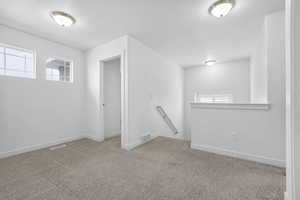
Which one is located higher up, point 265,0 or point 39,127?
point 265,0

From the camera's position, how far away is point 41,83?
9.19 ft

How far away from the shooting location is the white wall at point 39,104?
2.37 metres

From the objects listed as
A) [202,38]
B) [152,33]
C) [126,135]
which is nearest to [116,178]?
[126,135]

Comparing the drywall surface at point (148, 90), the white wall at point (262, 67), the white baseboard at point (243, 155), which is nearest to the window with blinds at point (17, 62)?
the drywall surface at point (148, 90)

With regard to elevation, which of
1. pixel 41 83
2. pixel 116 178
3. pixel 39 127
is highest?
pixel 41 83

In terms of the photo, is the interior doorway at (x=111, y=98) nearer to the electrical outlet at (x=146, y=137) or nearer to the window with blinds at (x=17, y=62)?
the electrical outlet at (x=146, y=137)

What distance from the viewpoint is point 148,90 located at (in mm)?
3340

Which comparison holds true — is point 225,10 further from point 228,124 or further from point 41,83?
point 41,83

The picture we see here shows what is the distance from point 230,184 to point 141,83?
246 centimetres

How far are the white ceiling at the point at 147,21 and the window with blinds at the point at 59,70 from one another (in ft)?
1.74

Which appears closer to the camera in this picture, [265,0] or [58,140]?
[265,0]

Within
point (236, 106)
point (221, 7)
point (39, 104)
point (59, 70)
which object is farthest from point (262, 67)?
point (39, 104)

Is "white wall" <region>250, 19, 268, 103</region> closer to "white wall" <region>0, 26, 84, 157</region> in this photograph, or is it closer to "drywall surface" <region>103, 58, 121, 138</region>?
"drywall surface" <region>103, 58, 121, 138</region>
